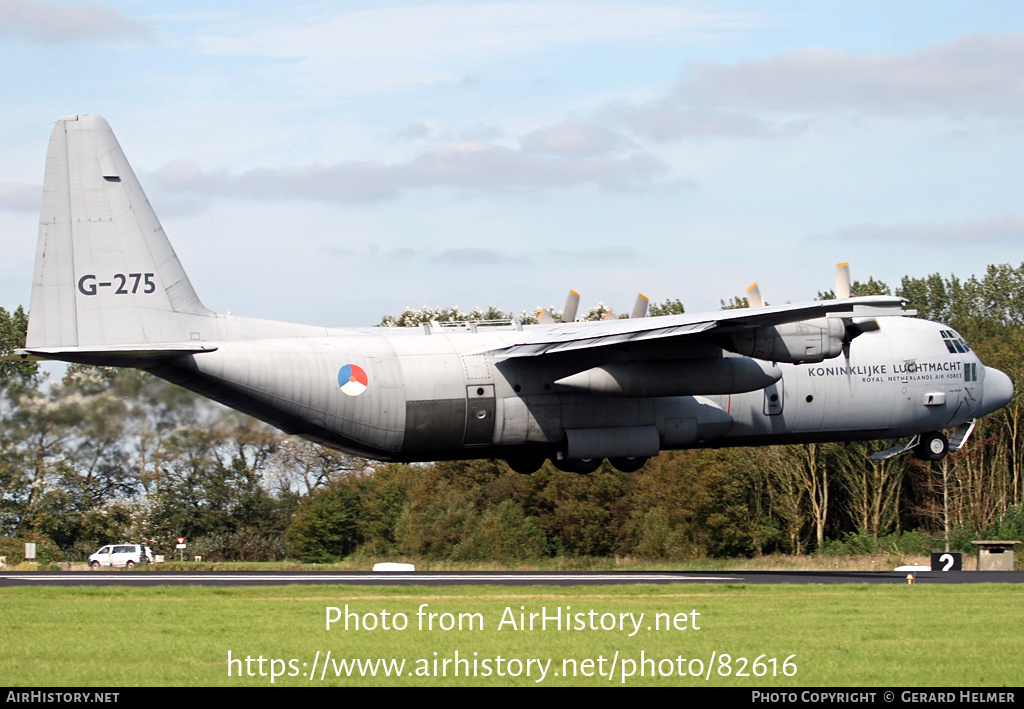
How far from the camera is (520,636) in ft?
61.1

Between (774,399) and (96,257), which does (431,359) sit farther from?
(774,399)

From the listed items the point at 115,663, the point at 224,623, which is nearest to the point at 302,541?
the point at 224,623

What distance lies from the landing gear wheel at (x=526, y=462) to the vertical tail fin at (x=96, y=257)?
8.80m

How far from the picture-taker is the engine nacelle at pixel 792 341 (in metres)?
27.9

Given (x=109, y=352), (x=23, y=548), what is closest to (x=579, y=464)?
(x=109, y=352)

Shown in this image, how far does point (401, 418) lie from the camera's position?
28297 millimetres

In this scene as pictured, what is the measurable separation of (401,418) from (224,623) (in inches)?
351

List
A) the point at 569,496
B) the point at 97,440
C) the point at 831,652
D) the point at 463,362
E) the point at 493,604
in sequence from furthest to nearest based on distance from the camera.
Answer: the point at 569,496 < the point at 97,440 < the point at 463,362 < the point at 493,604 < the point at 831,652

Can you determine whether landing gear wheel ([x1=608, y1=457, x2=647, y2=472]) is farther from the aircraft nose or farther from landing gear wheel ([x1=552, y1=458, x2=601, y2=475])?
the aircraft nose

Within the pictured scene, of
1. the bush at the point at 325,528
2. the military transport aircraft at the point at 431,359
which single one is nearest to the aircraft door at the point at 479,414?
the military transport aircraft at the point at 431,359

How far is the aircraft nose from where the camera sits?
111 feet

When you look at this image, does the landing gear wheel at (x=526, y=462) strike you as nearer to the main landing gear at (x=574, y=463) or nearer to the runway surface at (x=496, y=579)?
the main landing gear at (x=574, y=463)

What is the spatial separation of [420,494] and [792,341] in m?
26.4
